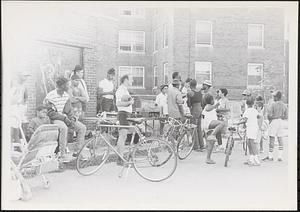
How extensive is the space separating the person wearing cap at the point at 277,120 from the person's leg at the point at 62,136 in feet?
8.21

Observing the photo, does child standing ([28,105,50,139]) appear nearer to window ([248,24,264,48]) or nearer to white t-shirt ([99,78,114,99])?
white t-shirt ([99,78,114,99])

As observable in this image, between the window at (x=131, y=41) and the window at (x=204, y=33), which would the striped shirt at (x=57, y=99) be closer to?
the window at (x=131, y=41)

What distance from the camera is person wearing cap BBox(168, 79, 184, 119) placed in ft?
19.1

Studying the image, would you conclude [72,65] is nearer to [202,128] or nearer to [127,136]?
[127,136]

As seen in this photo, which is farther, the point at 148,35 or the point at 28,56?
the point at 148,35

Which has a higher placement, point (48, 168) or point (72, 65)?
point (72, 65)

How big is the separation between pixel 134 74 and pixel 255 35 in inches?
62.6

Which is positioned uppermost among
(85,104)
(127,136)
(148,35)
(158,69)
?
(148,35)

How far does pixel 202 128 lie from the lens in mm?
5953

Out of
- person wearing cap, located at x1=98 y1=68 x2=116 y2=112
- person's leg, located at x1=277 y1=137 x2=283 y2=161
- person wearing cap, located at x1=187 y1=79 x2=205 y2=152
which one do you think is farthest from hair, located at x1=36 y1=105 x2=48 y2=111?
person's leg, located at x1=277 y1=137 x2=283 y2=161

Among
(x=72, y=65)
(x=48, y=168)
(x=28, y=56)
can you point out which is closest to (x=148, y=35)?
(x=72, y=65)

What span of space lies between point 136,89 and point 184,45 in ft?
2.73

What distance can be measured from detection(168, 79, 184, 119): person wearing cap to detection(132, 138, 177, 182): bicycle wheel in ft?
1.78

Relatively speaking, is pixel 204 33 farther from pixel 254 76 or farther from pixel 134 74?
pixel 134 74
